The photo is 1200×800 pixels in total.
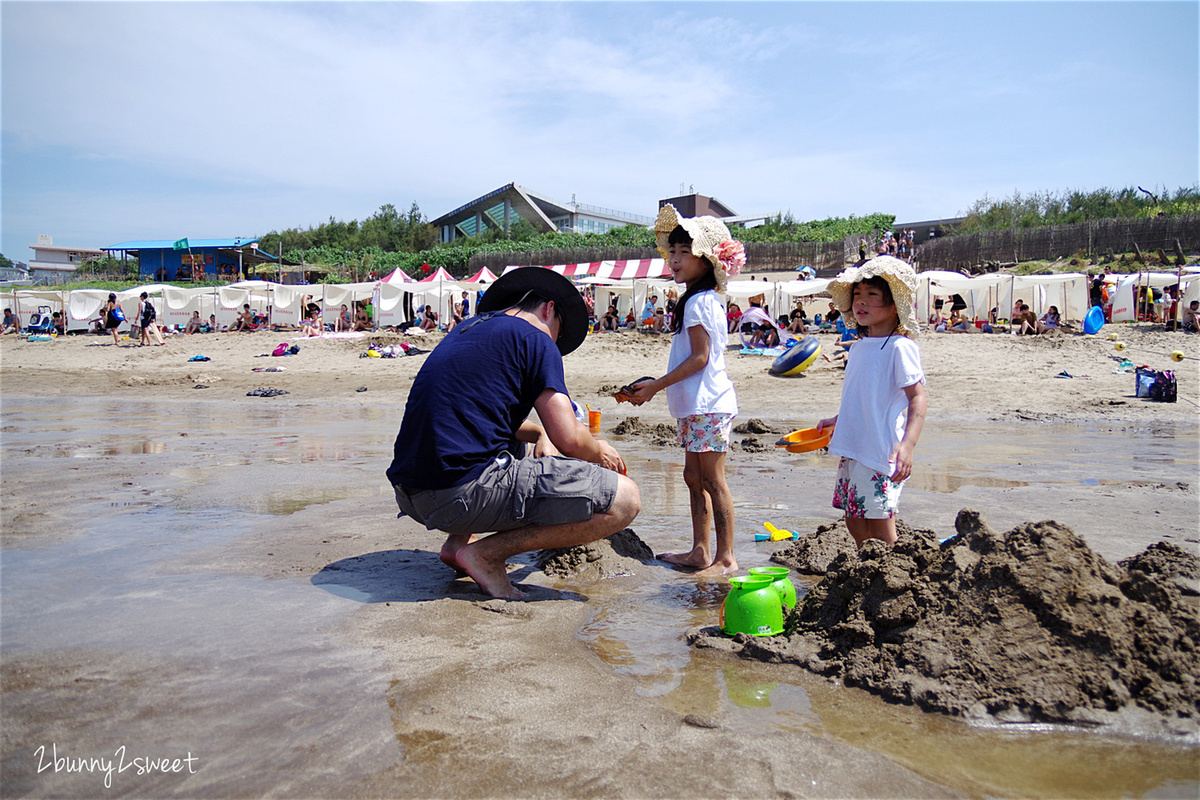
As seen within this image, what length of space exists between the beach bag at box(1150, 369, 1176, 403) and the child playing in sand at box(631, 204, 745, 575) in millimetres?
10676

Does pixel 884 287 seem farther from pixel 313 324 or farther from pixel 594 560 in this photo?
pixel 313 324

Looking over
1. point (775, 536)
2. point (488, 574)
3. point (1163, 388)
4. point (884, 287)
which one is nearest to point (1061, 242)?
point (1163, 388)

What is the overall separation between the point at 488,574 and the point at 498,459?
53cm

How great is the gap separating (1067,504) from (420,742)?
4.97 meters

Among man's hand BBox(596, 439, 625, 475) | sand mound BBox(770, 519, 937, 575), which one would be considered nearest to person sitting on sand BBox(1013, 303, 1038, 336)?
sand mound BBox(770, 519, 937, 575)

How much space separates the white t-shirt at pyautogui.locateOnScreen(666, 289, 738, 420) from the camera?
4016mm

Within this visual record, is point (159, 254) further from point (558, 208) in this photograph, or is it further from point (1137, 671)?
point (1137, 671)

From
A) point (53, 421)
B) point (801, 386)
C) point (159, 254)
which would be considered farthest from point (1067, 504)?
point (159, 254)

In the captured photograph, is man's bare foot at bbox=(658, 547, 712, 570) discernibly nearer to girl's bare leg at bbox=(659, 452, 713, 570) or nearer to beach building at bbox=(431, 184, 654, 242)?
girl's bare leg at bbox=(659, 452, 713, 570)

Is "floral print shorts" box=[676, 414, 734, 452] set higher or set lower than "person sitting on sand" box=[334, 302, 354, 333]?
lower

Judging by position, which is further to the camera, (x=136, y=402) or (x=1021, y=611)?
(x=136, y=402)

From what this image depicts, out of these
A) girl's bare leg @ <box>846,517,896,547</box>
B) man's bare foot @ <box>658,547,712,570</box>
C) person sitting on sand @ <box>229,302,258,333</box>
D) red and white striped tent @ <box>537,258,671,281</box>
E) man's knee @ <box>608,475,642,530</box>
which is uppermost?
red and white striped tent @ <box>537,258,671,281</box>

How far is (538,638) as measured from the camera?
9.70ft

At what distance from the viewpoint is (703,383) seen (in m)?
4.05
